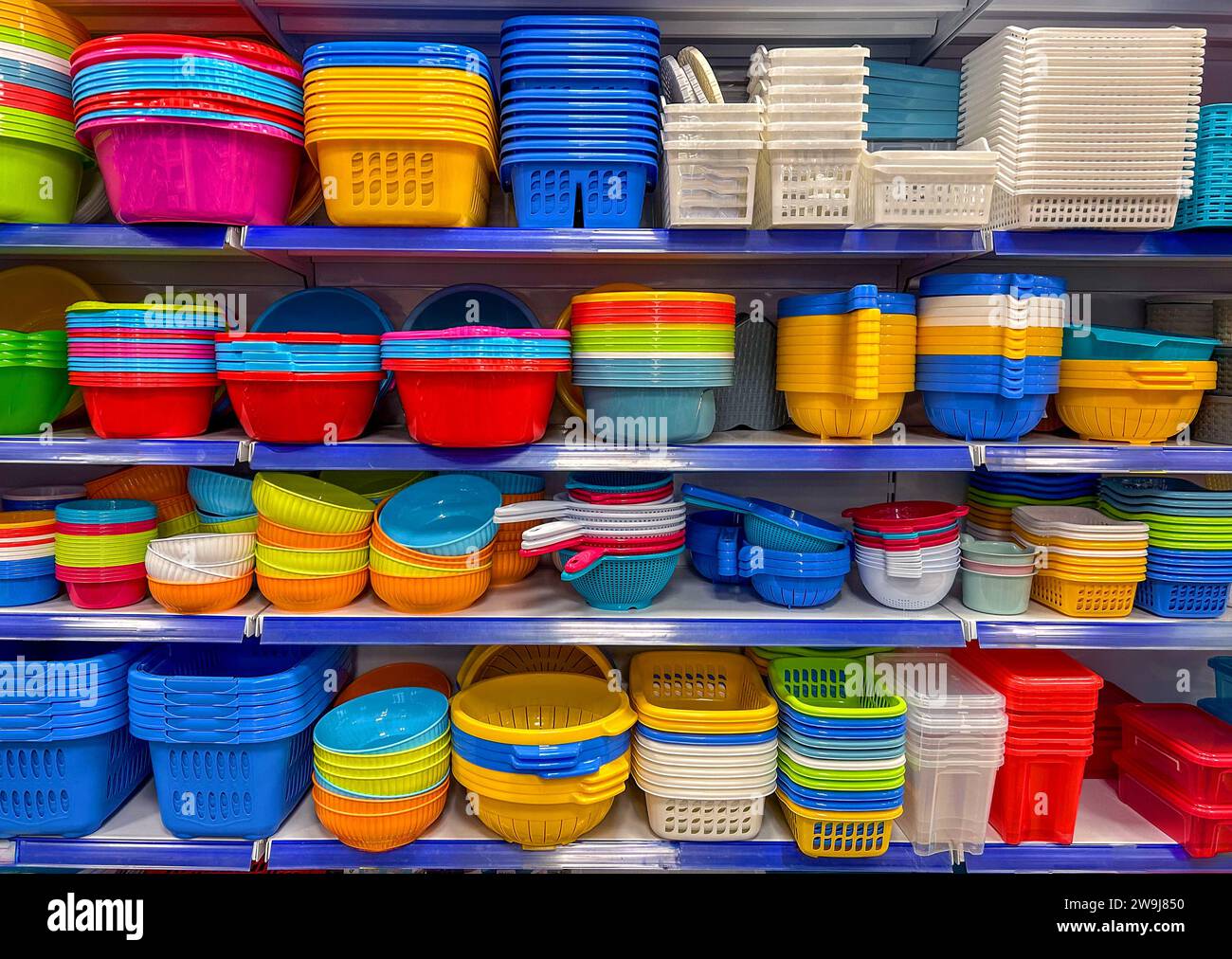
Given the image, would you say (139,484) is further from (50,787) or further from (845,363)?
(845,363)

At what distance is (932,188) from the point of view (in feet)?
6.37

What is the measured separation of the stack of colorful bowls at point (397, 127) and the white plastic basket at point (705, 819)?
1.65 metres

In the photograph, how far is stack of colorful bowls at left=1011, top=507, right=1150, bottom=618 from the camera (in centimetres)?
212

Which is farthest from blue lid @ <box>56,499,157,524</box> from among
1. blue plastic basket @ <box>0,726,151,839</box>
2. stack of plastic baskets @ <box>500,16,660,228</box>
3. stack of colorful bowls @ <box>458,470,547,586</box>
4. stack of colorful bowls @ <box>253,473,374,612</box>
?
stack of plastic baskets @ <box>500,16,660,228</box>

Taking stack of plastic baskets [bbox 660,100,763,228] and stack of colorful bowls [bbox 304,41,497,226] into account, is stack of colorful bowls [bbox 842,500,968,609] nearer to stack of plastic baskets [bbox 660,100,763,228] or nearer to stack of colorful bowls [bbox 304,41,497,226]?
stack of plastic baskets [bbox 660,100,763,228]

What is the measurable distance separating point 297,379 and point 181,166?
579 millimetres

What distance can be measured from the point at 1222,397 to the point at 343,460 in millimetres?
2545

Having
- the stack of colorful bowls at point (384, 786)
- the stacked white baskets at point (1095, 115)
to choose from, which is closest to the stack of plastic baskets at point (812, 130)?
the stacked white baskets at point (1095, 115)

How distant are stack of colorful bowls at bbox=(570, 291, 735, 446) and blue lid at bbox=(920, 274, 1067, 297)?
587mm

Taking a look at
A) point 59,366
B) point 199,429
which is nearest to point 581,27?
point 199,429

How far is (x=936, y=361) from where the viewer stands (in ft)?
7.00

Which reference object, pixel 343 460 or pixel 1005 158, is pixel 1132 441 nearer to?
pixel 1005 158

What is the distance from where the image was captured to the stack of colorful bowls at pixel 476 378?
6.28 feet

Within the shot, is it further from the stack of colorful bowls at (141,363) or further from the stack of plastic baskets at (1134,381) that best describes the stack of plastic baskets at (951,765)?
the stack of colorful bowls at (141,363)
